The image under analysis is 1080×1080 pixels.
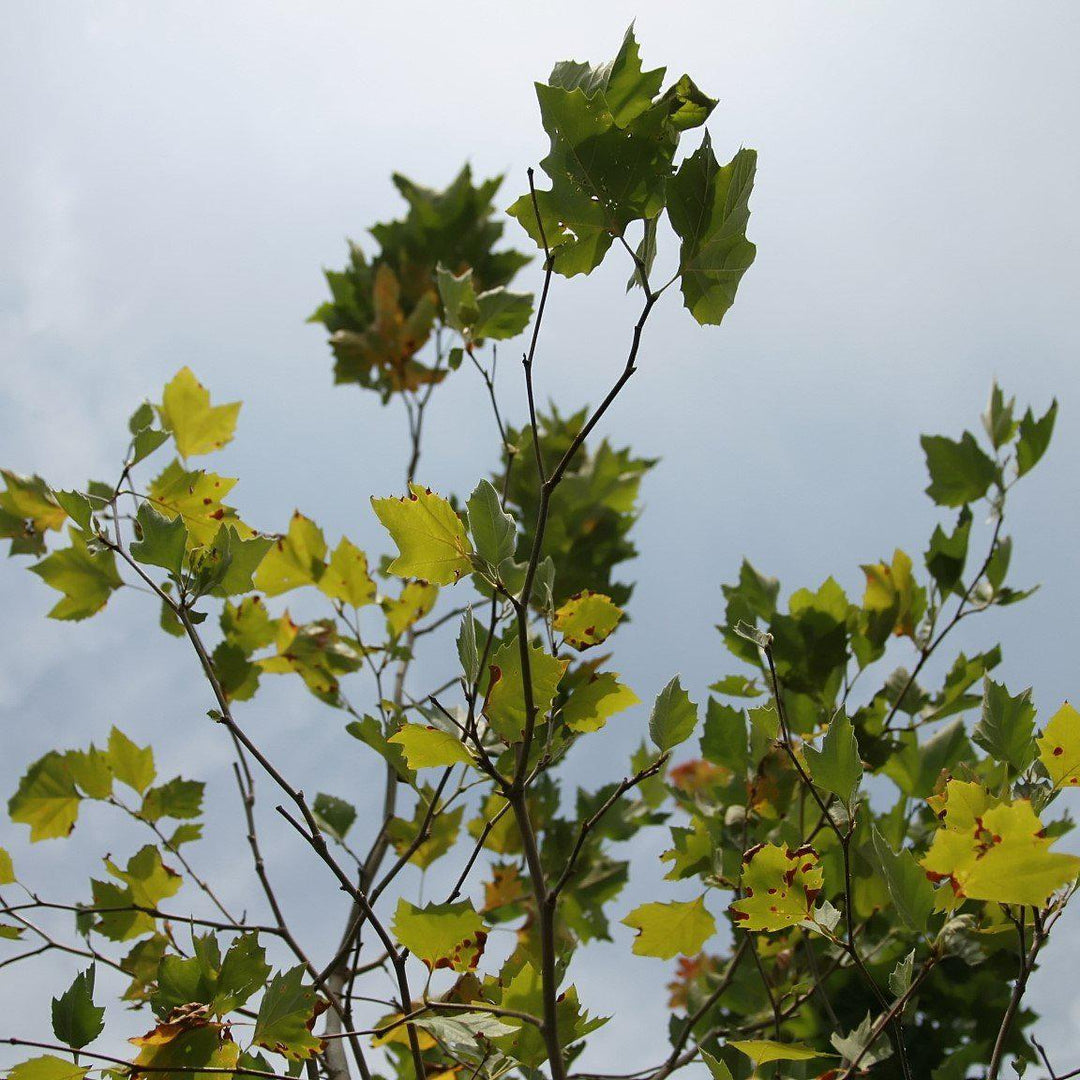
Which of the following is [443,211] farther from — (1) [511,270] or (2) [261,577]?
(2) [261,577]

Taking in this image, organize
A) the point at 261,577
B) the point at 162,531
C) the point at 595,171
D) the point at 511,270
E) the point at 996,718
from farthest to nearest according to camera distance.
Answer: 1. the point at 511,270
2. the point at 261,577
3. the point at 162,531
4. the point at 996,718
5. the point at 595,171

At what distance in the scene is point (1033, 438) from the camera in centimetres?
191

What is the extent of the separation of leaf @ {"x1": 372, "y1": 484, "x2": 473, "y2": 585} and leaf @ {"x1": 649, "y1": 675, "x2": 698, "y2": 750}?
0.30m

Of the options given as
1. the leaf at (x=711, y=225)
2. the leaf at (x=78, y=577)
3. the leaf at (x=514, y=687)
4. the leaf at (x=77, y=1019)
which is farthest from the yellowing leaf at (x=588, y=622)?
the leaf at (x=78, y=577)

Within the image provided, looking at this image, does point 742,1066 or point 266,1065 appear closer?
point 266,1065

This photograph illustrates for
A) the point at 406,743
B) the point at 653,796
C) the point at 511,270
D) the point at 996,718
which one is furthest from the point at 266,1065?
the point at 511,270

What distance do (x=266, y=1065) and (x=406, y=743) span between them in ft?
1.71

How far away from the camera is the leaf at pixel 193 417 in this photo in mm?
1866

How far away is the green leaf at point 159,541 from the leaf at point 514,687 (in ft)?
1.72

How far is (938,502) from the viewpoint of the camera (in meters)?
2.04

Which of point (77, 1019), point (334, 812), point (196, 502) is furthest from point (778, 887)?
point (196, 502)

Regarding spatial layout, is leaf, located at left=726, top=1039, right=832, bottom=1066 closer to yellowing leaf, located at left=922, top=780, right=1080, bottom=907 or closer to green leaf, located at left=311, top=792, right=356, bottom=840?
yellowing leaf, located at left=922, top=780, right=1080, bottom=907

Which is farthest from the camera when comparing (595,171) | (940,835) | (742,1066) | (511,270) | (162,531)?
(511,270)

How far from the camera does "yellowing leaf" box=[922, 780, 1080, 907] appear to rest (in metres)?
0.81
